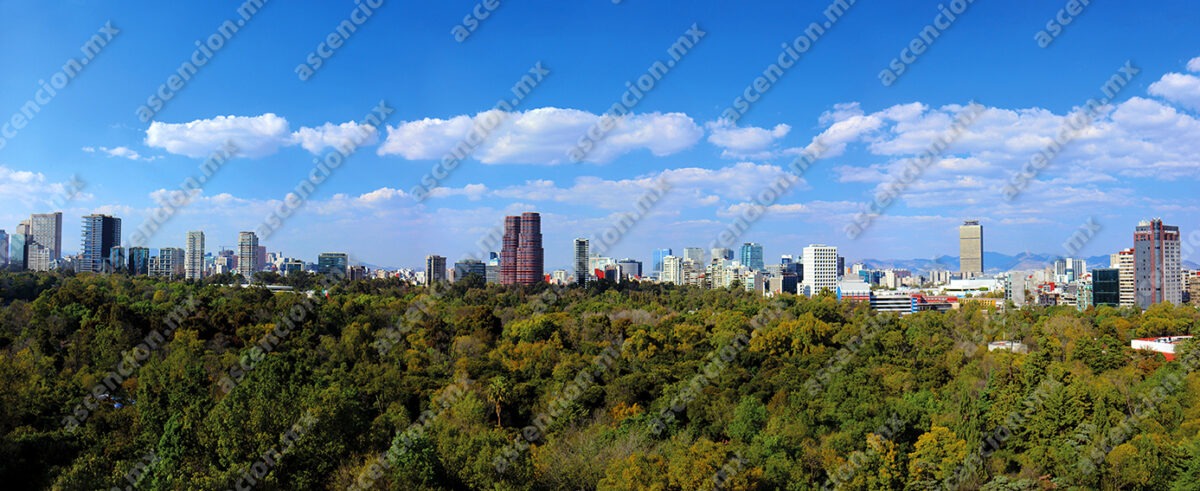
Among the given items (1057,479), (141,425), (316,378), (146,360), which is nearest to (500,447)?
(141,425)

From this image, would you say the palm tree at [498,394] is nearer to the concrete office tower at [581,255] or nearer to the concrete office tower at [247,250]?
the concrete office tower at [581,255]

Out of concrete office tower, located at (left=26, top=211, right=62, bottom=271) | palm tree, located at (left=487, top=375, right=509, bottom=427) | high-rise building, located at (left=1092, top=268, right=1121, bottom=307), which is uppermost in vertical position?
concrete office tower, located at (left=26, top=211, right=62, bottom=271)

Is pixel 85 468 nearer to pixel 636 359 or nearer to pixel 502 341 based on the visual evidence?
pixel 636 359

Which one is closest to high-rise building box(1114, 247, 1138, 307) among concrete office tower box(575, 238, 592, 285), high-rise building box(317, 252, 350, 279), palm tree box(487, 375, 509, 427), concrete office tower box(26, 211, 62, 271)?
concrete office tower box(575, 238, 592, 285)

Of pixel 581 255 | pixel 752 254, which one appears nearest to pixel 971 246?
pixel 752 254

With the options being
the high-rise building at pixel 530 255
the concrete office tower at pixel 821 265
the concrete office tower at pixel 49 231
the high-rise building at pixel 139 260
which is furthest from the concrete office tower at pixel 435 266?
the concrete office tower at pixel 821 265

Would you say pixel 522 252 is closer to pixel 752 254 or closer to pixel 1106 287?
pixel 1106 287

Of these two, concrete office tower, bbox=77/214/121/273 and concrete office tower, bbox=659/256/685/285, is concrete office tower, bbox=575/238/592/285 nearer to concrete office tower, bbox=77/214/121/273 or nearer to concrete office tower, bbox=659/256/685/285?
concrete office tower, bbox=659/256/685/285
